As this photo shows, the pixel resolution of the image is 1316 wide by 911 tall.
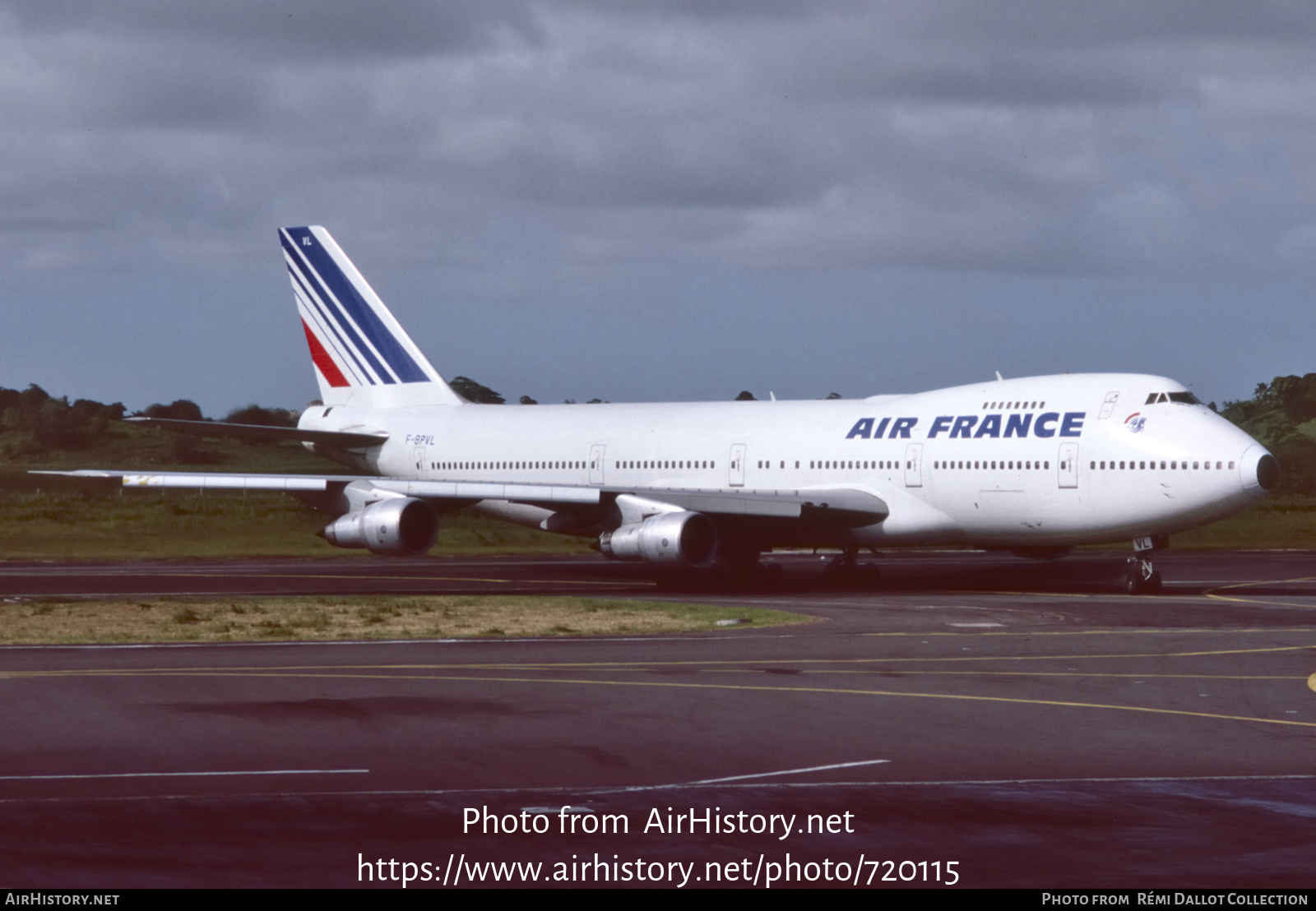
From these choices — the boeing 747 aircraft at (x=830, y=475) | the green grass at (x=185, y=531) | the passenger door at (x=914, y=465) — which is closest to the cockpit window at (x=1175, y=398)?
the boeing 747 aircraft at (x=830, y=475)

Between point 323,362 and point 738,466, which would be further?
point 323,362

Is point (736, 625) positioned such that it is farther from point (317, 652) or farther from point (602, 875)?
point (602, 875)

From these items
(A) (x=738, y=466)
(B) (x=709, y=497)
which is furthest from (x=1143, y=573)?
(A) (x=738, y=466)

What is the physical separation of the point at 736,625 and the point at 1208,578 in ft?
60.3

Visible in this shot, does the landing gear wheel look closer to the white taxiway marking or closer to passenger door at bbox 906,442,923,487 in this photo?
passenger door at bbox 906,442,923,487

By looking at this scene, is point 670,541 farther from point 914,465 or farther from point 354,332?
point 354,332

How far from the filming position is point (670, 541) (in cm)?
3769

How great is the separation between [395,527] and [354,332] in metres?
Answer: 14.6

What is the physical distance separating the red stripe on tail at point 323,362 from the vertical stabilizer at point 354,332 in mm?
40

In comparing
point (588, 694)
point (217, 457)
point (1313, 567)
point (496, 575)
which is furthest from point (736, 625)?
point (217, 457)

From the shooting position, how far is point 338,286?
5256cm

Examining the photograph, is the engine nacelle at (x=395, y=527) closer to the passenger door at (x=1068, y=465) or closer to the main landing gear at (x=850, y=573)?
the main landing gear at (x=850, y=573)

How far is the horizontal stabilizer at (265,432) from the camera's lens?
4222cm
